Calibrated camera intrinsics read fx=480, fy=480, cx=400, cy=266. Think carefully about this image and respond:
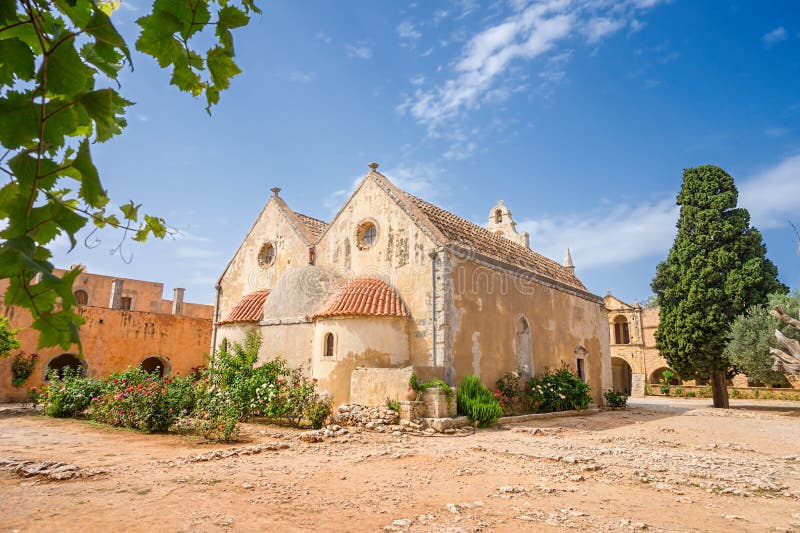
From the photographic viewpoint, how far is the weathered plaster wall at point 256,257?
18562mm

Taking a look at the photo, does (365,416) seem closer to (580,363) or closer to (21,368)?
(580,363)

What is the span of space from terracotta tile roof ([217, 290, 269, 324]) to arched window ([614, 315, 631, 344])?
108ft

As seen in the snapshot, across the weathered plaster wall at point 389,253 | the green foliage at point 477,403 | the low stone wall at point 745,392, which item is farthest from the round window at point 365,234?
the low stone wall at point 745,392

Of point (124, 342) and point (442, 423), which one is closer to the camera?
point (442, 423)

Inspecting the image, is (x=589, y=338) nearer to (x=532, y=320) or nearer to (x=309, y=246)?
(x=532, y=320)

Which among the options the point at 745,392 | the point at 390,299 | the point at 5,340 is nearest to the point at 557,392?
the point at 390,299

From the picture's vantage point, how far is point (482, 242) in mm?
17359

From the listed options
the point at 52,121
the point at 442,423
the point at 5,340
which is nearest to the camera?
the point at 52,121

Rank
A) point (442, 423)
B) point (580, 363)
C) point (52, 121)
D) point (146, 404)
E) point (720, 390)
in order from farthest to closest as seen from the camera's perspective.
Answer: point (720, 390) → point (580, 363) → point (442, 423) → point (146, 404) → point (52, 121)

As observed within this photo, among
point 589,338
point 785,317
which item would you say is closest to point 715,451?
point 785,317

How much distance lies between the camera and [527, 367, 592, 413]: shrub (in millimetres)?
16141

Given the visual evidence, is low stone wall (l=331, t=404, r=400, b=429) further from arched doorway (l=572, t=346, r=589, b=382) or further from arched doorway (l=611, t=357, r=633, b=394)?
arched doorway (l=611, t=357, r=633, b=394)

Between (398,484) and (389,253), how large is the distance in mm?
9466

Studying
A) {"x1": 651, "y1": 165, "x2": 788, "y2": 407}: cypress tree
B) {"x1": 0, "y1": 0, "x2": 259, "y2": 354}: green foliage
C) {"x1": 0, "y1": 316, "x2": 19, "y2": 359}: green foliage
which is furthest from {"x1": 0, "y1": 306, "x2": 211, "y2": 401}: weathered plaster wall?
{"x1": 651, "y1": 165, "x2": 788, "y2": 407}: cypress tree
